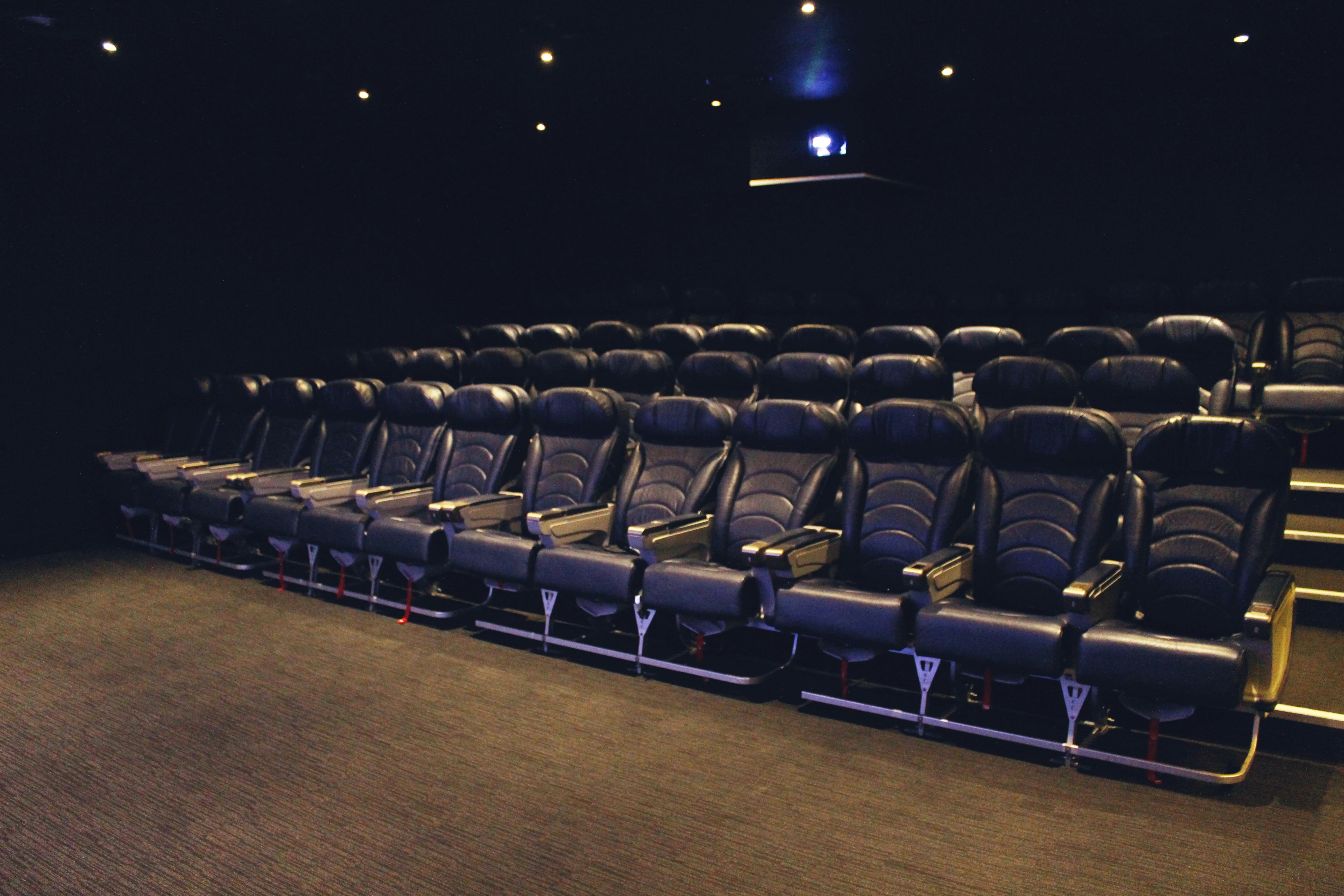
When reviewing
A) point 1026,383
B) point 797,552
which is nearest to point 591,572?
point 797,552

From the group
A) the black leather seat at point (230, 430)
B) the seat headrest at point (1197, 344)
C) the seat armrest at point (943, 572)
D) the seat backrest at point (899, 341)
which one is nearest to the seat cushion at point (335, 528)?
the black leather seat at point (230, 430)

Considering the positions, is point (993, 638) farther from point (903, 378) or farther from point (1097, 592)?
point (903, 378)

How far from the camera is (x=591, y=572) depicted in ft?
12.8

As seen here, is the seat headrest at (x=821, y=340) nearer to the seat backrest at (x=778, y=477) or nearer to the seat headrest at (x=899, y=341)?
the seat headrest at (x=899, y=341)

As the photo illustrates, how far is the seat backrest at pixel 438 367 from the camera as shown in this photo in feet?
20.0

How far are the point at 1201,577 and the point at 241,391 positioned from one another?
6.43 m

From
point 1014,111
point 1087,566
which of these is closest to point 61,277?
point 1087,566

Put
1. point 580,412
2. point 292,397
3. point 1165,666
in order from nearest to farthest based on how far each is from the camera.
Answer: point 1165,666 → point 580,412 → point 292,397

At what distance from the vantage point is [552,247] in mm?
11820

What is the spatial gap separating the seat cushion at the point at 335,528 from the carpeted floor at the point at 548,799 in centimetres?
87

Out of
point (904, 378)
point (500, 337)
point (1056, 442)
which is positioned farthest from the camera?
point (500, 337)

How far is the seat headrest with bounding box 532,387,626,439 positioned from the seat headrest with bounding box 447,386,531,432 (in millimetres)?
208

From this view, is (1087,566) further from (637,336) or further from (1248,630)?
(637,336)

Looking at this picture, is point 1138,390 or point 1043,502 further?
point 1138,390
